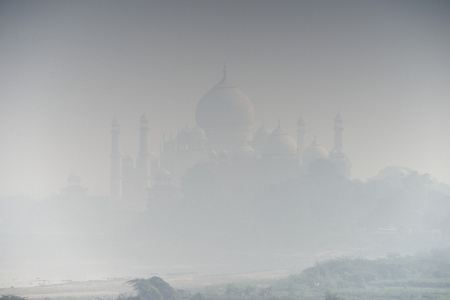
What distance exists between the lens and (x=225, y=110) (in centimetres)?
8962

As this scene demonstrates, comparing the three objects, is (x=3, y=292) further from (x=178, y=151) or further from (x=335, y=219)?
(x=178, y=151)

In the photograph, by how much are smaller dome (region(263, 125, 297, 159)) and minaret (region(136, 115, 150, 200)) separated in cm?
735

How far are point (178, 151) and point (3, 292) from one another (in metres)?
34.3

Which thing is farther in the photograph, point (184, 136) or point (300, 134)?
point (300, 134)

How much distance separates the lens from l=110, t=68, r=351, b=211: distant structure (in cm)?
8706

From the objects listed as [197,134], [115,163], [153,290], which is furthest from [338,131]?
[153,290]

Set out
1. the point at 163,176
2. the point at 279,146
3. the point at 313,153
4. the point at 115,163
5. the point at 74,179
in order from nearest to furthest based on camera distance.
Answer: the point at 163,176, the point at 279,146, the point at 313,153, the point at 74,179, the point at 115,163

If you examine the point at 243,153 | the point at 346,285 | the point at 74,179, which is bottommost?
the point at 346,285

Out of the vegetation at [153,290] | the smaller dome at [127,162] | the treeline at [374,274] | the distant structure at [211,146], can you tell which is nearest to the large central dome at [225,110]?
the distant structure at [211,146]

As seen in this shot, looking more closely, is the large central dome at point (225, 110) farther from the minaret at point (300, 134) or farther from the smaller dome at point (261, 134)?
the minaret at point (300, 134)

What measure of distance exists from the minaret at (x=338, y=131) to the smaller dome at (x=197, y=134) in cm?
803

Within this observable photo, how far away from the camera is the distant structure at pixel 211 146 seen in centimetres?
8706

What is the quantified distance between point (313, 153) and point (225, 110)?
17.7 feet

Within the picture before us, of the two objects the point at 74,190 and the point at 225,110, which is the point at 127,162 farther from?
the point at 225,110
